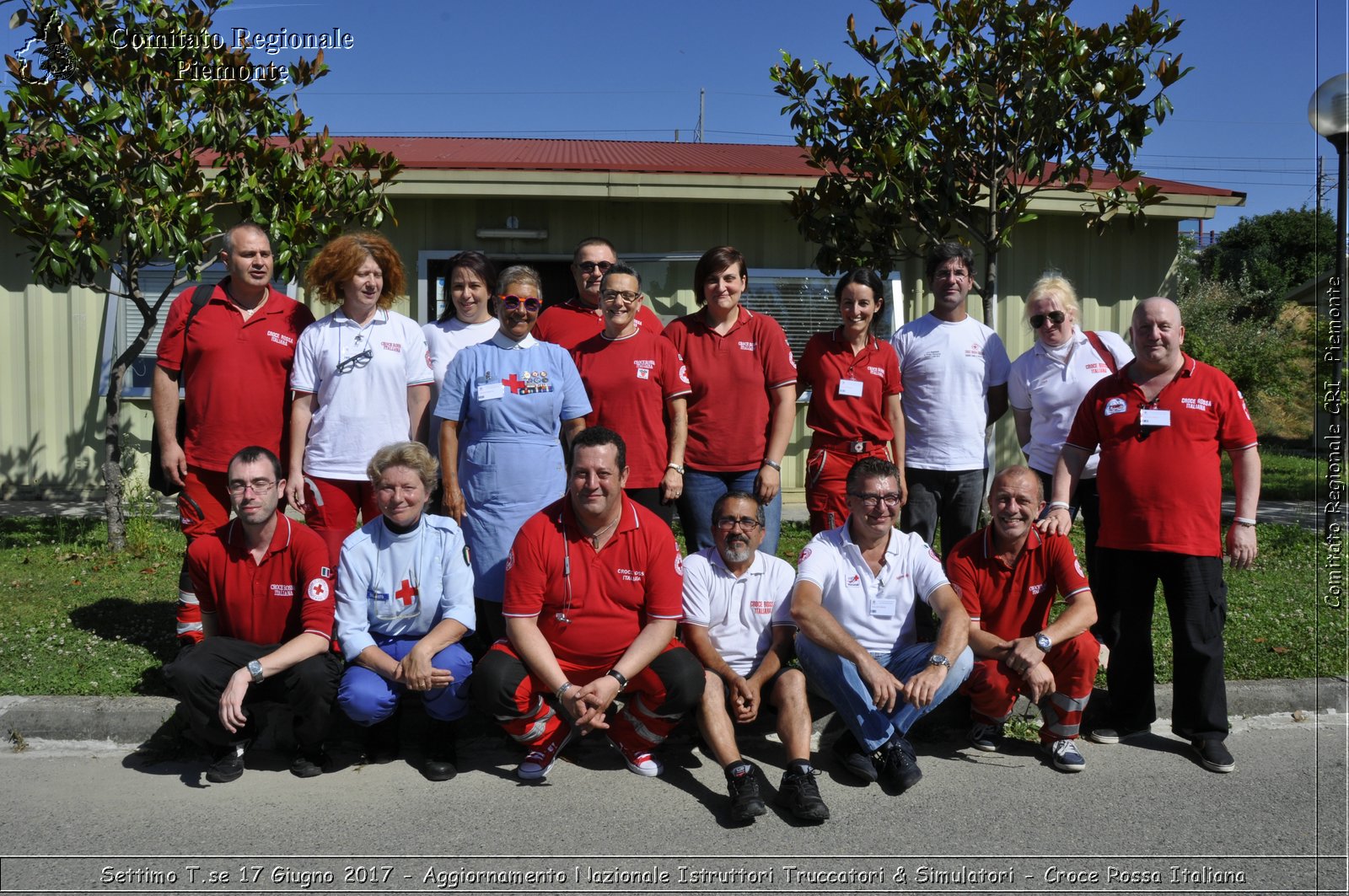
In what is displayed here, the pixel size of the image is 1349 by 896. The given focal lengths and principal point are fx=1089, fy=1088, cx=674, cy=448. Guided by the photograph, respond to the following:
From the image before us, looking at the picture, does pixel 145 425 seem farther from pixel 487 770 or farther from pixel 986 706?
pixel 986 706

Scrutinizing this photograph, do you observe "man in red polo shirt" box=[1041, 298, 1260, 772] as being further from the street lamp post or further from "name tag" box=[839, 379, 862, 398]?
"name tag" box=[839, 379, 862, 398]

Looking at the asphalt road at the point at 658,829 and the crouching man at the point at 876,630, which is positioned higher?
the crouching man at the point at 876,630

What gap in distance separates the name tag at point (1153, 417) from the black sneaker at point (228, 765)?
3913mm

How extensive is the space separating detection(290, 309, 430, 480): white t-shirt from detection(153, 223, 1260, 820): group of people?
14mm

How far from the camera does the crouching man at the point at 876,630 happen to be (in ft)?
14.0

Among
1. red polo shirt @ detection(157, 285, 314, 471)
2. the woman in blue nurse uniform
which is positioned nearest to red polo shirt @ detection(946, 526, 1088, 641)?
the woman in blue nurse uniform

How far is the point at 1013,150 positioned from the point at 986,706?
435cm

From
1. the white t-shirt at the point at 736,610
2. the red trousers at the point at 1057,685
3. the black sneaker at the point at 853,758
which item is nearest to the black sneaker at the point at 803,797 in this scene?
the black sneaker at the point at 853,758

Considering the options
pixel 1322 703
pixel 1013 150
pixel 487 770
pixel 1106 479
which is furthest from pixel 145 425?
pixel 1322 703

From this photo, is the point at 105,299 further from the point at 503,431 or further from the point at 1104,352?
the point at 1104,352

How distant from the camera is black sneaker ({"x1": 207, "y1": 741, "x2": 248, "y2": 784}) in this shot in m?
4.18

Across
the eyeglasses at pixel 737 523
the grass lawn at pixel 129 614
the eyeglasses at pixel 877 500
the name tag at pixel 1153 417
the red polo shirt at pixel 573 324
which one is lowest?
the grass lawn at pixel 129 614

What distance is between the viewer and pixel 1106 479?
15.6 ft

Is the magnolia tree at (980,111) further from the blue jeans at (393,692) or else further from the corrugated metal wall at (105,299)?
the blue jeans at (393,692)
